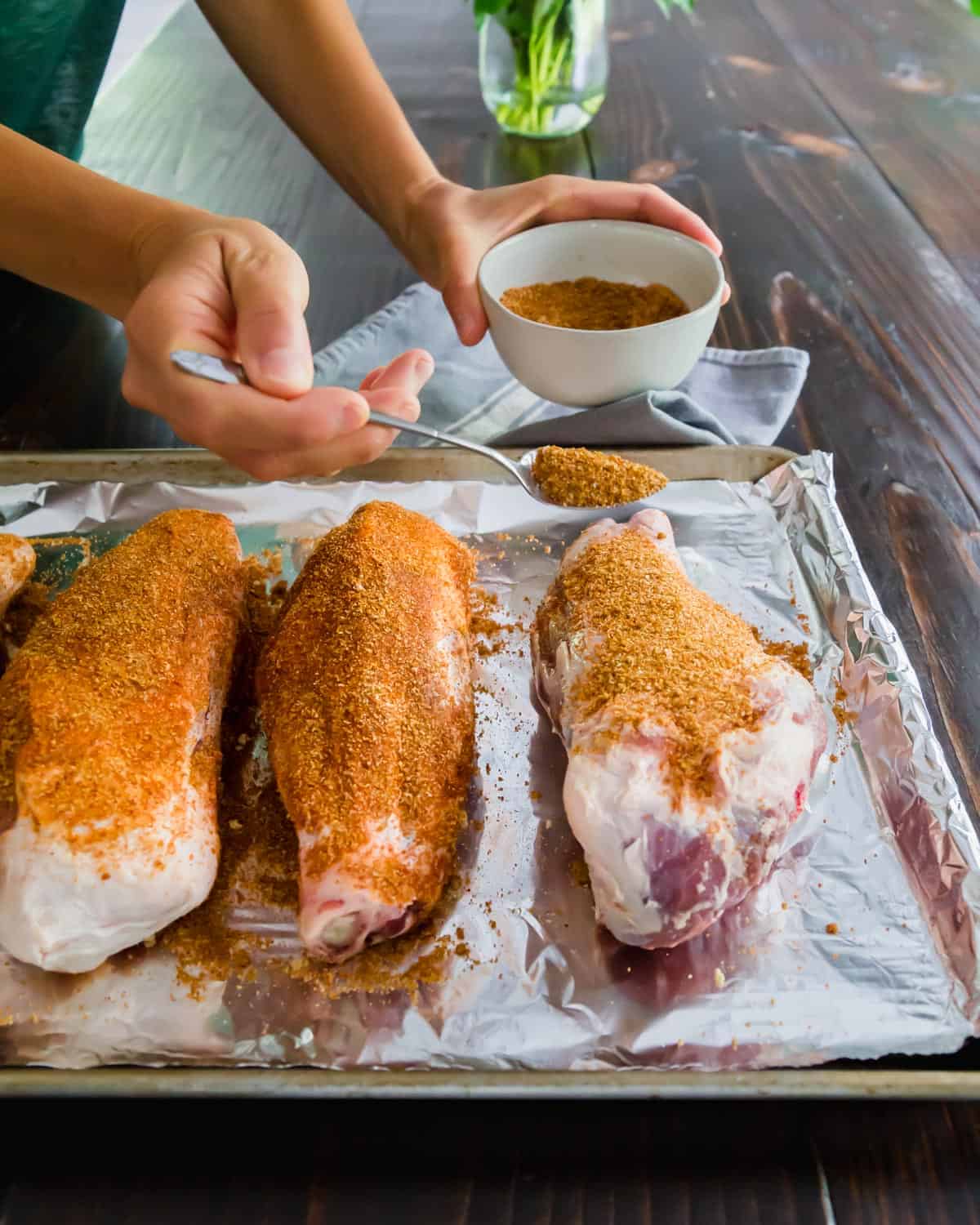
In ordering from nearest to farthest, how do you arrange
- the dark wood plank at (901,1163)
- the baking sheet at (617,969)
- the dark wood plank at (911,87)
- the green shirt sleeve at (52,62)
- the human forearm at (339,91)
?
the dark wood plank at (901,1163) → the baking sheet at (617,969) → the human forearm at (339,91) → the green shirt sleeve at (52,62) → the dark wood plank at (911,87)

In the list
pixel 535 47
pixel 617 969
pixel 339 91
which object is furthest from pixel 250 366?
pixel 535 47

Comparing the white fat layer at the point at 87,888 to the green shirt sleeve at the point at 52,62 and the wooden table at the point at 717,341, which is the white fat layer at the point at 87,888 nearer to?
the wooden table at the point at 717,341

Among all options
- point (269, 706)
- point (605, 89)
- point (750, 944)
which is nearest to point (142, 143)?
point (605, 89)

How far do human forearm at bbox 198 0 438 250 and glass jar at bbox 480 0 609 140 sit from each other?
A: 52 cm

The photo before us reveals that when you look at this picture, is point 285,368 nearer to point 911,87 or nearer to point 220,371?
point 220,371

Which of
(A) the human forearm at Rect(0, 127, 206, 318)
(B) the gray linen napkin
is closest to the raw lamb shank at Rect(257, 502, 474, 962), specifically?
(B) the gray linen napkin

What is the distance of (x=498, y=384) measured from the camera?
2.13m

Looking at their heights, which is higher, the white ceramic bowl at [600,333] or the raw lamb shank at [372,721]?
the white ceramic bowl at [600,333]

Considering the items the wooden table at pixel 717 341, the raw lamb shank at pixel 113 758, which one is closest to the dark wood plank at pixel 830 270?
the wooden table at pixel 717 341

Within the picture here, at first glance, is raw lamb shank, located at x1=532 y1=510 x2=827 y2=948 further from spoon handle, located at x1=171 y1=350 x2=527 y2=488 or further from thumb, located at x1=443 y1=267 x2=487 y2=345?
thumb, located at x1=443 y1=267 x2=487 y2=345

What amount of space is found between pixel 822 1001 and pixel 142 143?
9.68ft

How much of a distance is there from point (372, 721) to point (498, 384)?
1044mm

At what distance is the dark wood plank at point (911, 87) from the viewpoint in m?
2.74

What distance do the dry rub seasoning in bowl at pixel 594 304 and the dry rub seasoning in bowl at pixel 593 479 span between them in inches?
9.3
